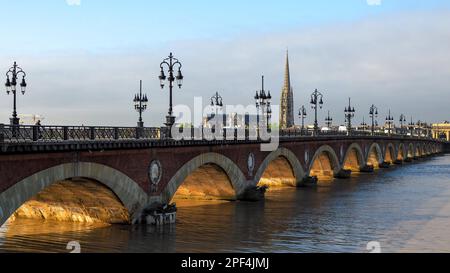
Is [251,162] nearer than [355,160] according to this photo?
Yes

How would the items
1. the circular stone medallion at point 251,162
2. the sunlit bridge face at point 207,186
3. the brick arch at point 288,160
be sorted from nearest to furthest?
the sunlit bridge face at point 207,186
the circular stone medallion at point 251,162
the brick arch at point 288,160

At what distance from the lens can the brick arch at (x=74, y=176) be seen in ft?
69.9

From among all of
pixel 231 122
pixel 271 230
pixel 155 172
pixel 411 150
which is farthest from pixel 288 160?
pixel 411 150

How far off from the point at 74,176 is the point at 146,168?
5.98 meters

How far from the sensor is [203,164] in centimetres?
3741

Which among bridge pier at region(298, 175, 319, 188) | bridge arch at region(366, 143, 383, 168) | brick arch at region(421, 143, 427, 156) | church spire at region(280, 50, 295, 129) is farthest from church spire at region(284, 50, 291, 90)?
bridge pier at region(298, 175, 319, 188)

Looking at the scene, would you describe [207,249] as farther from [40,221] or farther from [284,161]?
[284,161]

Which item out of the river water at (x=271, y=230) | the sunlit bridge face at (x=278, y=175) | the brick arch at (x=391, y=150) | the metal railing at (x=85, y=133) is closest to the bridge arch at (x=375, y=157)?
the brick arch at (x=391, y=150)

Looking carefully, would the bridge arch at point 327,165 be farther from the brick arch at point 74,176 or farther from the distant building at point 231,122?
the brick arch at point 74,176

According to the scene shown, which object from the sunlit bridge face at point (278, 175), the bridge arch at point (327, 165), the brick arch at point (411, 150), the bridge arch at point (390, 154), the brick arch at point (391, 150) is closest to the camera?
the sunlit bridge face at point (278, 175)

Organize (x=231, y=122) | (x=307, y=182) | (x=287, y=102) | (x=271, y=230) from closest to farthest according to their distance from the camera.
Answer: (x=271, y=230), (x=307, y=182), (x=231, y=122), (x=287, y=102)

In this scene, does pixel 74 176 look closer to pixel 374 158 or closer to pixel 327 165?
pixel 327 165
